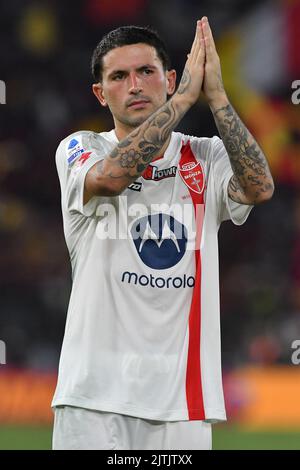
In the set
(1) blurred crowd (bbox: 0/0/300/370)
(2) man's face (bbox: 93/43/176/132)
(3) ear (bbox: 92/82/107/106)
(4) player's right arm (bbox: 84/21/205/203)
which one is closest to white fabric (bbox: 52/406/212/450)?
(4) player's right arm (bbox: 84/21/205/203)

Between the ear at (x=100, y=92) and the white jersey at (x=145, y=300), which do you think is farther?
the ear at (x=100, y=92)

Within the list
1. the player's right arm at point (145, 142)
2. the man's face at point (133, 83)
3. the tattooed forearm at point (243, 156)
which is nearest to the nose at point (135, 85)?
the man's face at point (133, 83)

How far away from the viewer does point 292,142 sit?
14.7 metres

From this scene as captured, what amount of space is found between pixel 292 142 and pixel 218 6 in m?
2.42

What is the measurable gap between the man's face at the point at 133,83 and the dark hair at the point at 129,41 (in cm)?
2

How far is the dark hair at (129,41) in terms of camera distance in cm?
376

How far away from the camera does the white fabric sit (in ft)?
11.2

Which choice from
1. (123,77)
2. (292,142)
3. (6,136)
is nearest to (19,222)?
(6,136)

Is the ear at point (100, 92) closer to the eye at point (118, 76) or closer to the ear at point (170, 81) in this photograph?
the eye at point (118, 76)

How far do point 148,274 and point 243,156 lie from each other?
0.56 metres

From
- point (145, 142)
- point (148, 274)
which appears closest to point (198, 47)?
point (145, 142)

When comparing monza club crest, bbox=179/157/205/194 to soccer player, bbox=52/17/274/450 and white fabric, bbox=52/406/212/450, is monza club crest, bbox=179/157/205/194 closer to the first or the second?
soccer player, bbox=52/17/274/450

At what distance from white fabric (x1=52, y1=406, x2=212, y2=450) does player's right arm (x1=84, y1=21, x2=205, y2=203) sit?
82 centimetres
